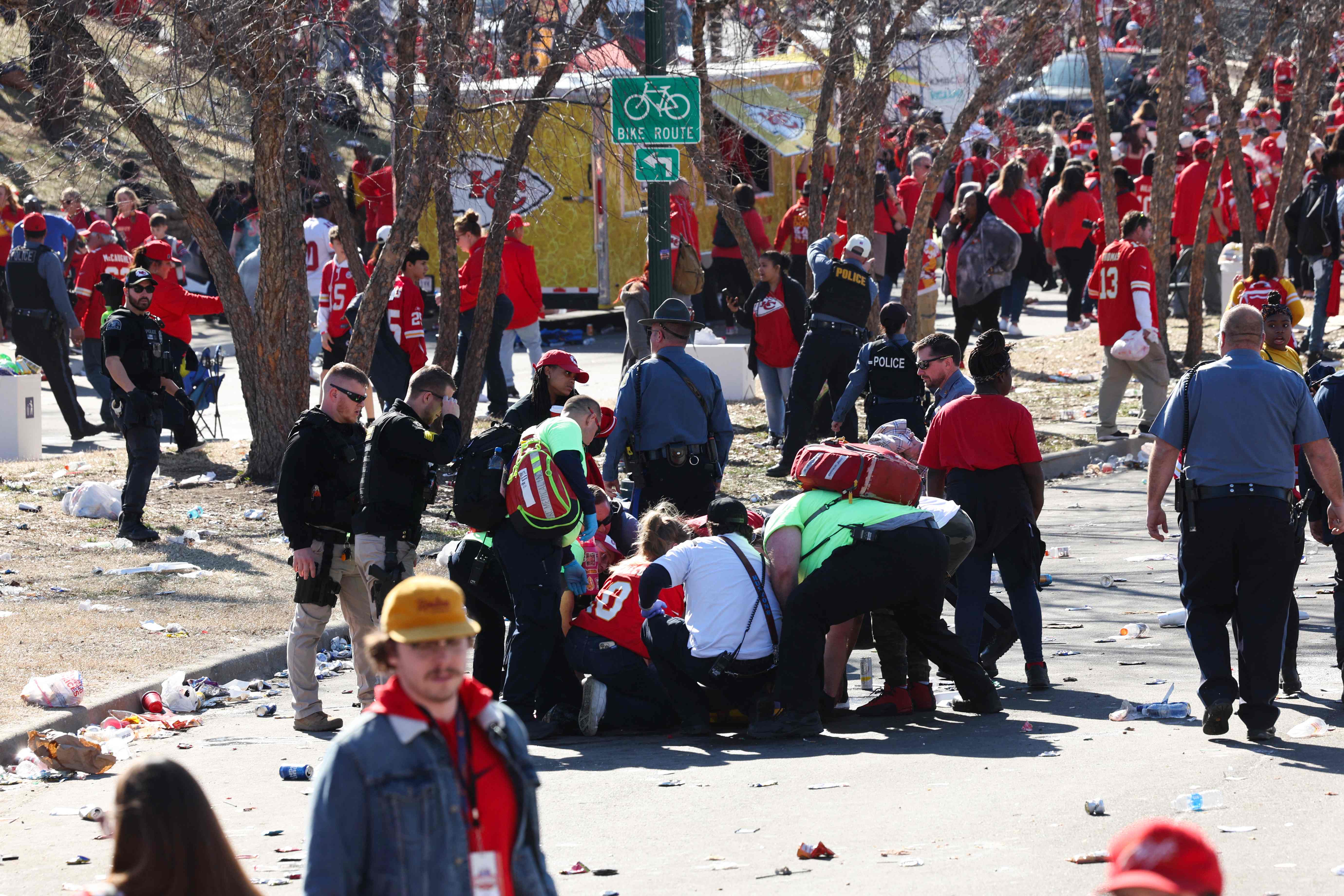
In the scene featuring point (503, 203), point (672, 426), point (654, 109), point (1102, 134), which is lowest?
point (672, 426)

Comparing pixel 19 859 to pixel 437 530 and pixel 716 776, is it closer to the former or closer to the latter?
pixel 716 776

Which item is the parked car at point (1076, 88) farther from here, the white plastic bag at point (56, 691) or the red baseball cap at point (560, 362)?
the white plastic bag at point (56, 691)

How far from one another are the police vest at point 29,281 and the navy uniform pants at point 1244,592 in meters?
12.1

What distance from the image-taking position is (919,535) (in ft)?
25.0

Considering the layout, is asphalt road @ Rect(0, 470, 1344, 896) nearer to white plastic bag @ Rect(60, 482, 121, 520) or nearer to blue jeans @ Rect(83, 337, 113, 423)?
white plastic bag @ Rect(60, 482, 121, 520)

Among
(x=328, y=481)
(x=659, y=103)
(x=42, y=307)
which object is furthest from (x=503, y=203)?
(x=328, y=481)

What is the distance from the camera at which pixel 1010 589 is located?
8.38 metres

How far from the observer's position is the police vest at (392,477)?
793 cm

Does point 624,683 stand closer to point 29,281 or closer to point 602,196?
point 29,281

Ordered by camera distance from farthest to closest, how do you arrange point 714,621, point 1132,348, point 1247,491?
1. point 1132,348
2. point 714,621
3. point 1247,491

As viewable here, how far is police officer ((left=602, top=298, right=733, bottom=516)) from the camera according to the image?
33.3 feet

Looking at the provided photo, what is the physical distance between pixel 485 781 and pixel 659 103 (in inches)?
362

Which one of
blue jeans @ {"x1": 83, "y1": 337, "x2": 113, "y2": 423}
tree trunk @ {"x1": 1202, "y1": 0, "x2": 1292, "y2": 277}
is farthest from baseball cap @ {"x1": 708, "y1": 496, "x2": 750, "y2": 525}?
tree trunk @ {"x1": 1202, "y1": 0, "x2": 1292, "y2": 277}

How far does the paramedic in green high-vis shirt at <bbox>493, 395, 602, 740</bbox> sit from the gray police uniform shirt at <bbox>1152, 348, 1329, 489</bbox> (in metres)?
2.53
